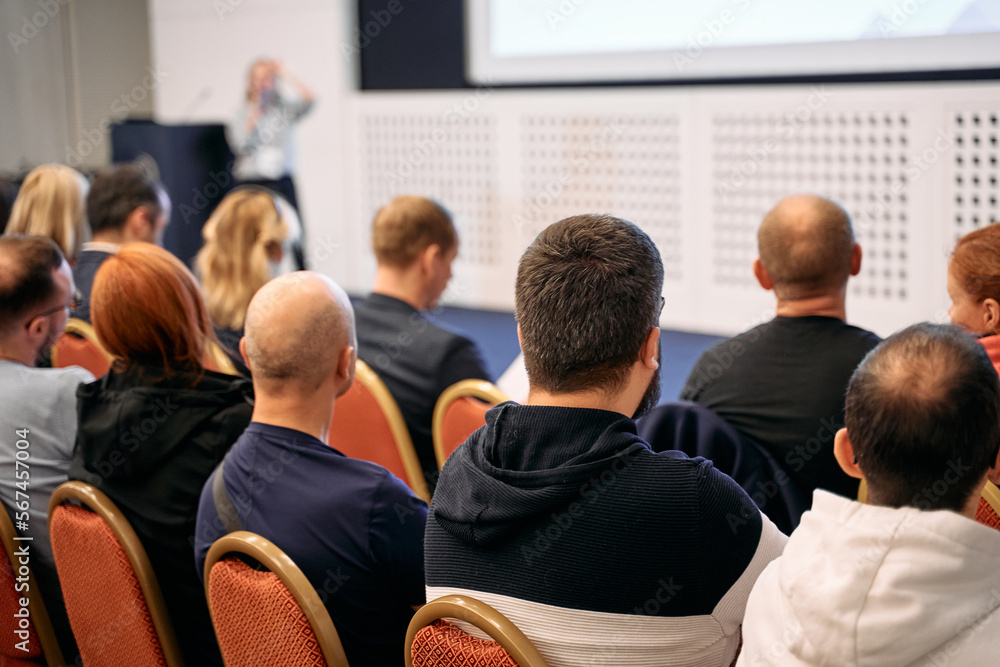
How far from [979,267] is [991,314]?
0.10m

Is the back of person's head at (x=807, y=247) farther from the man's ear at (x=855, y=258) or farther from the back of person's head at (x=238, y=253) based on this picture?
the back of person's head at (x=238, y=253)

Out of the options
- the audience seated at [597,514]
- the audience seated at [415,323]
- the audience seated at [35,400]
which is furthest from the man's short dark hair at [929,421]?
the audience seated at [35,400]

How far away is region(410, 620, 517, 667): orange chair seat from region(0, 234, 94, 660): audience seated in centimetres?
117

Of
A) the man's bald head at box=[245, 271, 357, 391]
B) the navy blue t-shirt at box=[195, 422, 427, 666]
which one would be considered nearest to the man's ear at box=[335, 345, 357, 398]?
the man's bald head at box=[245, 271, 357, 391]

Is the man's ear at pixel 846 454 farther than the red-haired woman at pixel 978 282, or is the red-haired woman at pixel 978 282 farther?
the red-haired woman at pixel 978 282

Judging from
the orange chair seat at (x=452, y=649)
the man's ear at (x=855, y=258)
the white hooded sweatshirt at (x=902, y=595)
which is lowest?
the orange chair seat at (x=452, y=649)

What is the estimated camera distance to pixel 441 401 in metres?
2.27

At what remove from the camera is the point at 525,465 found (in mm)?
1191

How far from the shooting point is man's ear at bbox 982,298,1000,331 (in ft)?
6.23

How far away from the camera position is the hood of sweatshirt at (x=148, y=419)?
5.87 ft

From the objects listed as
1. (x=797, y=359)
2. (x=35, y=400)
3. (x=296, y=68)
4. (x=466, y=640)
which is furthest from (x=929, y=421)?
(x=296, y=68)

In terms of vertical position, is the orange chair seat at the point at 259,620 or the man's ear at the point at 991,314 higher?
the man's ear at the point at 991,314

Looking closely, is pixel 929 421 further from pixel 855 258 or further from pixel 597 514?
pixel 855 258

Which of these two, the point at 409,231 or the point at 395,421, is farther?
the point at 409,231
